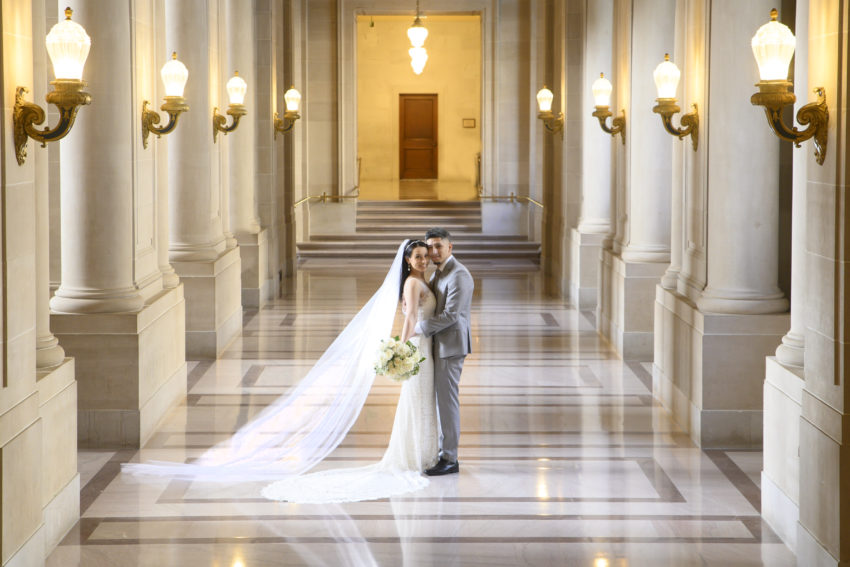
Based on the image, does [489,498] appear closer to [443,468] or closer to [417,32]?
[443,468]

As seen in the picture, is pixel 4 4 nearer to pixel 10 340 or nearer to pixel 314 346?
pixel 10 340

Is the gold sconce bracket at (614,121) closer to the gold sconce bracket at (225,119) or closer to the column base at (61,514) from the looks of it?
the gold sconce bracket at (225,119)

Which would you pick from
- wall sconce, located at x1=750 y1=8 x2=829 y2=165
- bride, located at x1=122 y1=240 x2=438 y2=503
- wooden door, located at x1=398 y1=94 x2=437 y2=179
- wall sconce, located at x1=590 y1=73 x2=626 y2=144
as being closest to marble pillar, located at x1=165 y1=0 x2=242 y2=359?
bride, located at x1=122 y1=240 x2=438 y2=503

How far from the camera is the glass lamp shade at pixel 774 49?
7.04m

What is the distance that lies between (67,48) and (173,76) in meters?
3.81

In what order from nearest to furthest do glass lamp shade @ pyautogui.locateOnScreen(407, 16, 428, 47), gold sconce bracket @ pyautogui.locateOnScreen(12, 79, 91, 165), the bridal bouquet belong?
gold sconce bracket @ pyautogui.locateOnScreen(12, 79, 91, 165)
the bridal bouquet
glass lamp shade @ pyautogui.locateOnScreen(407, 16, 428, 47)

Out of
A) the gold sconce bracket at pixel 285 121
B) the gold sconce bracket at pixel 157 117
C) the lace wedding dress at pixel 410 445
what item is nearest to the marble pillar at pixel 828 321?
the lace wedding dress at pixel 410 445

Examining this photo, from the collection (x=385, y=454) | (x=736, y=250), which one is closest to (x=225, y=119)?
(x=385, y=454)

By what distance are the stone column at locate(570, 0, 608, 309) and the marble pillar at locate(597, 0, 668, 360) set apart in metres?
3.25

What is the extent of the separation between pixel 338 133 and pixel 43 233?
19.1 metres

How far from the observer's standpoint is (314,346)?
47.8 ft

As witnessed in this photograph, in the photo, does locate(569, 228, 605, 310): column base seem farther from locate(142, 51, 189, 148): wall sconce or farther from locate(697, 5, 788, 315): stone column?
locate(142, 51, 189, 148): wall sconce

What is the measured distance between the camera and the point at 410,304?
28.3 feet

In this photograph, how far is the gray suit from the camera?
336 inches
